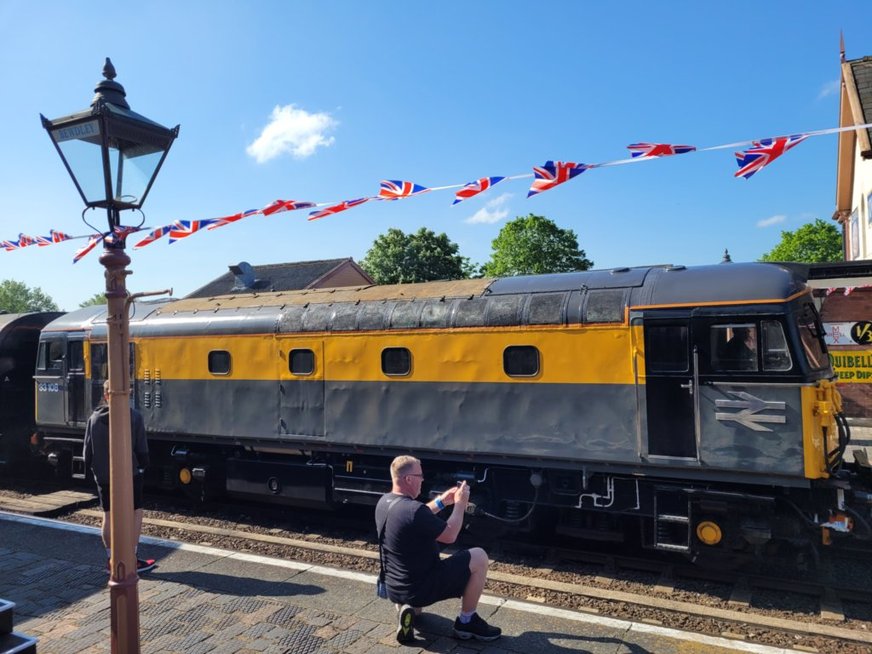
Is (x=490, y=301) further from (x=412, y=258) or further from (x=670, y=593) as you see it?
(x=412, y=258)

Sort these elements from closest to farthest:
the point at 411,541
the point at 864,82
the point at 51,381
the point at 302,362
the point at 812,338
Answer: the point at 411,541, the point at 812,338, the point at 302,362, the point at 51,381, the point at 864,82

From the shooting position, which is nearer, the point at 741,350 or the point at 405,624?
the point at 405,624

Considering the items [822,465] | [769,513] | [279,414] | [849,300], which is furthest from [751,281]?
[849,300]

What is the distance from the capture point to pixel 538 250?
153 ft

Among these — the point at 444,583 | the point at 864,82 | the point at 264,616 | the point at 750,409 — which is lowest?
the point at 264,616

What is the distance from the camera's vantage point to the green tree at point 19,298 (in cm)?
9494

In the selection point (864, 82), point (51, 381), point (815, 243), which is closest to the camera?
point (51, 381)

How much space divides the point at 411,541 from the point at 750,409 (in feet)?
12.2

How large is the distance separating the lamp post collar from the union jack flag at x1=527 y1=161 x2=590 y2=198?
4458 mm

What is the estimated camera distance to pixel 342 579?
22.2ft

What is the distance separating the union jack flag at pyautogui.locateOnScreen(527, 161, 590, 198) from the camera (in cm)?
732

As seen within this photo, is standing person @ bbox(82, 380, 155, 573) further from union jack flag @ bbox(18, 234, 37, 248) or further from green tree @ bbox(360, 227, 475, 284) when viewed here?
green tree @ bbox(360, 227, 475, 284)

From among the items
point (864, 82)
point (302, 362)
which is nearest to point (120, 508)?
point (302, 362)

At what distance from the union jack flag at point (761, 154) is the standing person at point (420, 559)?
471 cm
